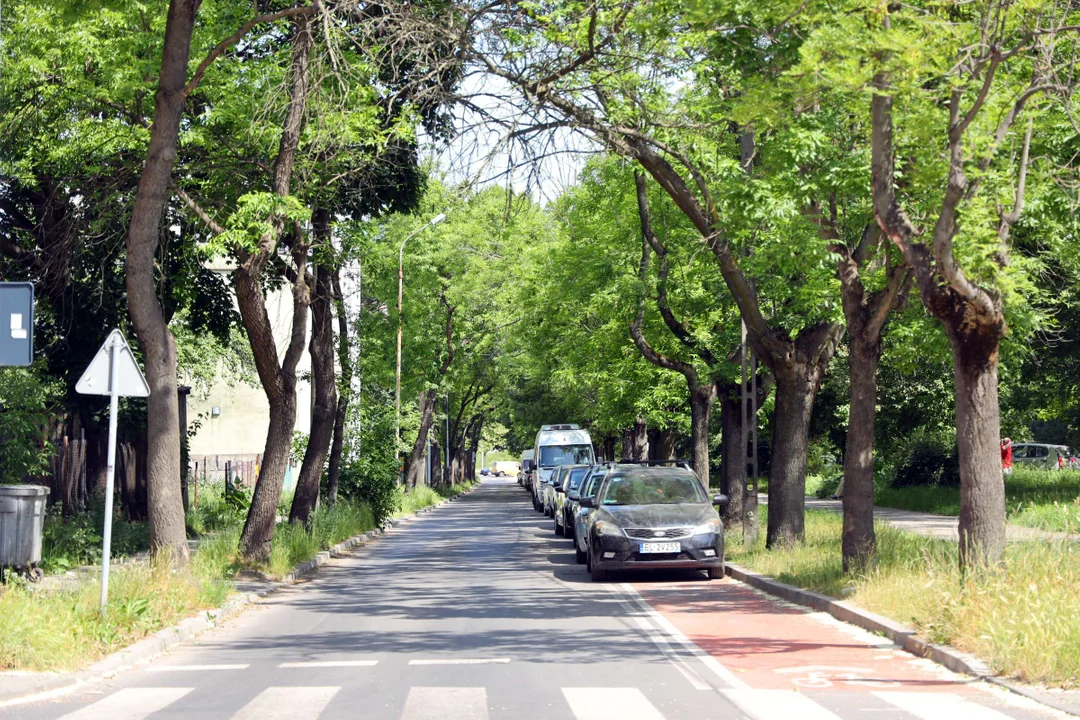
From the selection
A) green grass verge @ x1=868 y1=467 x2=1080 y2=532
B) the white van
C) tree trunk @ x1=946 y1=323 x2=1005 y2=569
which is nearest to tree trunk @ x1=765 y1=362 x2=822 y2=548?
green grass verge @ x1=868 y1=467 x2=1080 y2=532

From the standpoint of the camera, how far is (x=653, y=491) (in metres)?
19.2

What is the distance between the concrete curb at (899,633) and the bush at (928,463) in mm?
25278

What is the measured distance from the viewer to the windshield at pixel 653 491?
18.9 metres

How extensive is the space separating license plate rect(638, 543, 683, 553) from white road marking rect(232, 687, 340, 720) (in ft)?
29.1

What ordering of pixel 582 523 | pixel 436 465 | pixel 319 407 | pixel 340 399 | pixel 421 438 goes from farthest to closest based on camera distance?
pixel 436 465, pixel 421 438, pixel 340 399, pixel 319 407, pixel 582 523

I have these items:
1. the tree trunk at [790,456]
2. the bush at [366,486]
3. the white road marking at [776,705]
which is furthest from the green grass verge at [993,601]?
the bush at [366,486]

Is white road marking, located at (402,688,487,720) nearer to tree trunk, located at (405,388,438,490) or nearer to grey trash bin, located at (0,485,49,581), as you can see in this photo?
grey trash bin, located at (0,485,49,581)

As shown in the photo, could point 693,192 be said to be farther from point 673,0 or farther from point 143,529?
point 143,529

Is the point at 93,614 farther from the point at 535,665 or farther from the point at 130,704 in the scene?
the point at 535,665

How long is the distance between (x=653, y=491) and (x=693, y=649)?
816cm

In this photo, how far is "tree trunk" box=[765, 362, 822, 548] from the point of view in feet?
63.1

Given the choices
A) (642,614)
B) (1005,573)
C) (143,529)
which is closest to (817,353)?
(642,614)

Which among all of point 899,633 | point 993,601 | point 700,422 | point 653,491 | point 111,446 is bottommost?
point 899,633

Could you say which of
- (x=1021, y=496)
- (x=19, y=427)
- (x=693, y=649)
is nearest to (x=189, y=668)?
(x=693, y=649)
